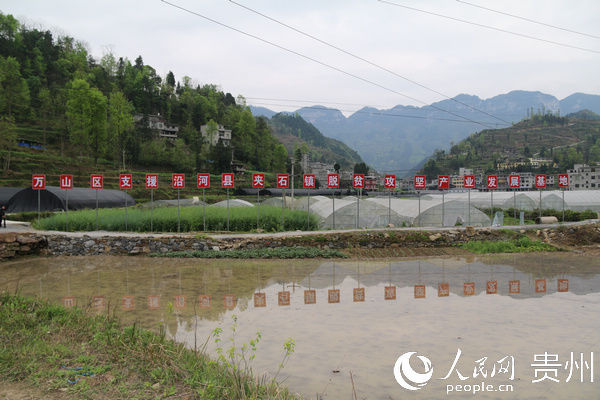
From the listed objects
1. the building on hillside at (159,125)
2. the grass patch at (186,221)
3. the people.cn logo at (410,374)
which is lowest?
the people.cn logo at (410,374)

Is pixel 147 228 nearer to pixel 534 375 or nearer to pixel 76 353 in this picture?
pixel 76 353

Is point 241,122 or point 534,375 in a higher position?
point 241,122

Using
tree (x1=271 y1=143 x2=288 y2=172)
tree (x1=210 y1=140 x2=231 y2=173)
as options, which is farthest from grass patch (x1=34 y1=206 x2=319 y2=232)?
tree (x1=271 y1=143 x2=288 y2=172)

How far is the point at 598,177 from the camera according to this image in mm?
80375

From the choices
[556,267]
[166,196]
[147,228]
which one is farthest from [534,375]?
[166,196]

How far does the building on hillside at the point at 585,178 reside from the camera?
7956 centimetres

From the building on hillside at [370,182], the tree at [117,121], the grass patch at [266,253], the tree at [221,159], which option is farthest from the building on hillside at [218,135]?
the grass patch at [266,253]

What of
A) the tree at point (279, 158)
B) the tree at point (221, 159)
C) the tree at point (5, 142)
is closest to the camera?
the tree at point (5, 142)

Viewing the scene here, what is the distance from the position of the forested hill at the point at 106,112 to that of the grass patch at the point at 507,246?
5016cm

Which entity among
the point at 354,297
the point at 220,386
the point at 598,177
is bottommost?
the point at 354,297

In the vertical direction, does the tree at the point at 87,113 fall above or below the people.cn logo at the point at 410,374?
above

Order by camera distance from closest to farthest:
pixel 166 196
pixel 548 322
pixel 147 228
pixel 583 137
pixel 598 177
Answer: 1. pixel 548 322
2. pixel 147 228
3. pixel 166 196
4. pixel 598 177
5. pixel 583 137

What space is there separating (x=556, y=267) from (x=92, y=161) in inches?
2550

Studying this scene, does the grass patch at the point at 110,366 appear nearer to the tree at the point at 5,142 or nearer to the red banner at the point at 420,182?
the red banner at the point at 420,182
